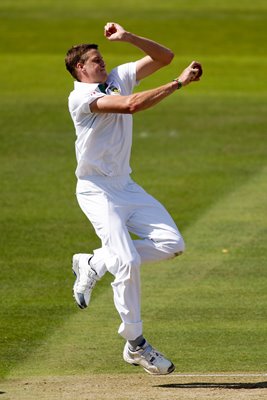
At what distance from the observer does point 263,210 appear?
15711 millimetres

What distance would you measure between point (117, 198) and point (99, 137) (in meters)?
0.52

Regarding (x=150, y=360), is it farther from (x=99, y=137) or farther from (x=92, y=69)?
(x=92, y=69)

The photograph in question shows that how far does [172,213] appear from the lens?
1559cm

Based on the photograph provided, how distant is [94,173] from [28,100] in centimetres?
1545

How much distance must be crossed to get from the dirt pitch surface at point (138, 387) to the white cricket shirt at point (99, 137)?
5.53 ft

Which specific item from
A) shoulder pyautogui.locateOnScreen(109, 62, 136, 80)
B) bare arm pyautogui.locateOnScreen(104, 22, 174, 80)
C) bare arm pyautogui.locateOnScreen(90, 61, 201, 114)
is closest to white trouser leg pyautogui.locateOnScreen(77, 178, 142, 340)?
bare arm pyautogui.locateOnScreen(90, 61, 201, 114)

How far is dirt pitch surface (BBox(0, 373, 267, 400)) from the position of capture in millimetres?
8859

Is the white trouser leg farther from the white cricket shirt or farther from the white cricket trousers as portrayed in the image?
the white cricket shirt

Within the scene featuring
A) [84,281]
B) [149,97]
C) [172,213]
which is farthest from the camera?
[172,213]

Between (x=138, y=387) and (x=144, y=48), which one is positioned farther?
(x=144, y=48)

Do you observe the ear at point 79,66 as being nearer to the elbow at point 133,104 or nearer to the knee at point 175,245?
the elbow at point 133,104

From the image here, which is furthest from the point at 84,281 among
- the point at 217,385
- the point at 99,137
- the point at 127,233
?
the point at 217,385

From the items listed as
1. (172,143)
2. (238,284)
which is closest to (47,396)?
(238,284)

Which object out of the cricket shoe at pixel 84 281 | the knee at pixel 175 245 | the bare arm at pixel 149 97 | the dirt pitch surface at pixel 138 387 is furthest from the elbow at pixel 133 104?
the dirt pitch surface at pixel 138 387
